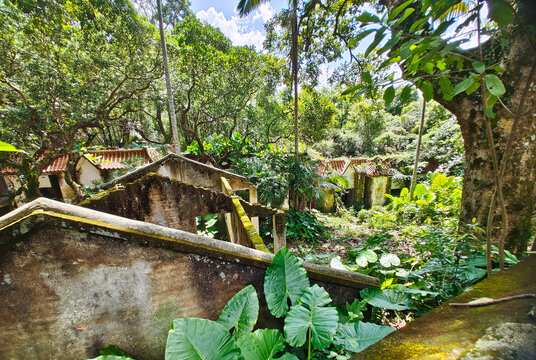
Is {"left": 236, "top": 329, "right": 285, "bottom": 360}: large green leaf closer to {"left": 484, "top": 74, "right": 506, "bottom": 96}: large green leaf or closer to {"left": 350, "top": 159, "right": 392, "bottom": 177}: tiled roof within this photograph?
{"left": 484, "top": 74, "right": 506, "bottom": 96}: large green leaf

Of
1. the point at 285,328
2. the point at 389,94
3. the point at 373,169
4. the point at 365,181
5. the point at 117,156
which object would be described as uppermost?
the point at 117,156

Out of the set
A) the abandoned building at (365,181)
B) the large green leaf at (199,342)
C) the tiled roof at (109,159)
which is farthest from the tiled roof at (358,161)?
the large green leaf at (199,342)

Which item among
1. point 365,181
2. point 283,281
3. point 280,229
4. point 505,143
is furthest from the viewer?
point 365,181

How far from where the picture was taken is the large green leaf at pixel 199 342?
138 cm

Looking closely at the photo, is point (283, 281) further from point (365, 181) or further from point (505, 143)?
point (365, 181)

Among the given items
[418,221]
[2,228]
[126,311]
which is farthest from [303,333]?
[418,221]

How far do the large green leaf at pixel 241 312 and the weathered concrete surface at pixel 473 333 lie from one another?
3.35 feet

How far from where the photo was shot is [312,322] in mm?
1649

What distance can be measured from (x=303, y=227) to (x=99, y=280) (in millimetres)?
6629

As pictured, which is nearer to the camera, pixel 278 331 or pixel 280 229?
pixel 278 331

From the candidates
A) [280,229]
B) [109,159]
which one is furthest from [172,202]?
[109,159]

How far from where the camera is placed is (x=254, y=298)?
1788 millimetres

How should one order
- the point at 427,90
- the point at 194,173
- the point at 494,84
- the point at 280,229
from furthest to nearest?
the point at 194,173 → the point at 280,229 → the point at 427,90 → the point at 494,84

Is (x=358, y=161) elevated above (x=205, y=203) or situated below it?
above
